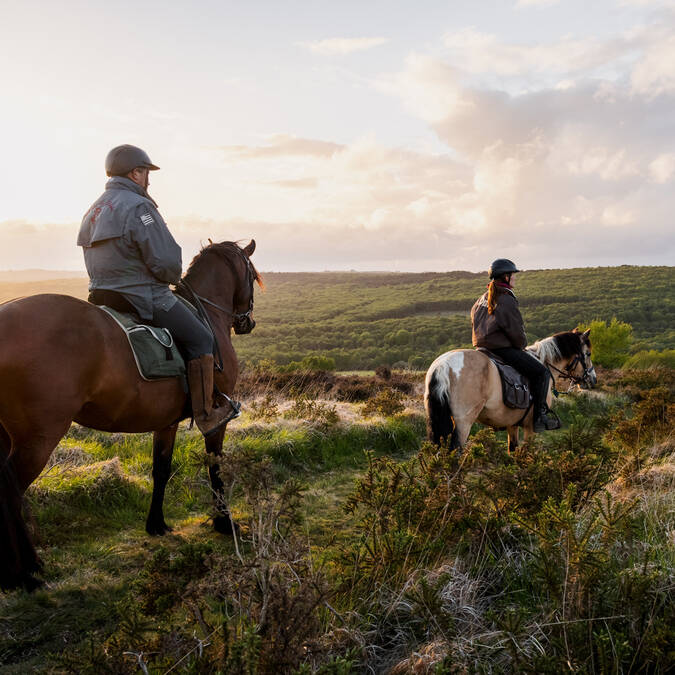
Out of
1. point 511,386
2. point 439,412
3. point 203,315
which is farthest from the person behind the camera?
point 511,386

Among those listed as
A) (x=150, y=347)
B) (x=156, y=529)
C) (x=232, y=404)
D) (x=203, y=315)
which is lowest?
(x=156, y=529)

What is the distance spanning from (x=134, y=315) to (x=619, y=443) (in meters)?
6.88

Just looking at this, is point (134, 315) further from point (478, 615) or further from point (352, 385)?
point (352, 385)

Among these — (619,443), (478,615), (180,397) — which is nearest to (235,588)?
(478,615)

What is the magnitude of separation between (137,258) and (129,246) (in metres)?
0.11

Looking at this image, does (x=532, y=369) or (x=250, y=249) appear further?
(x=532, y=369)

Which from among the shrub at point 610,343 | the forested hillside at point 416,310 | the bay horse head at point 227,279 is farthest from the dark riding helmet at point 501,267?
the forested hillside at point 416,310

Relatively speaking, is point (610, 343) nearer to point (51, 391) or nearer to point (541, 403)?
point (541, 403)

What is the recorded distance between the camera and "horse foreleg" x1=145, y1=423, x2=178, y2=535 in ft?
15.0

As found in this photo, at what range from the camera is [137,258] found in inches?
154

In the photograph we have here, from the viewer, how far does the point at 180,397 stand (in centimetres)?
421

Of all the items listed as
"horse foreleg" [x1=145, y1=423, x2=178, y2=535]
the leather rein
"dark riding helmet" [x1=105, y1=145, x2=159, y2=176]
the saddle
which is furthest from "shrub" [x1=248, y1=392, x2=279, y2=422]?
"dark riding helmet" [x1=105, y1=145, x2=159, y2=176]

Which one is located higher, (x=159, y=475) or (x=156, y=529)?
(x=159, y=475)

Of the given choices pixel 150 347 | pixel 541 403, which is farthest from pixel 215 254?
pixel 541 403
